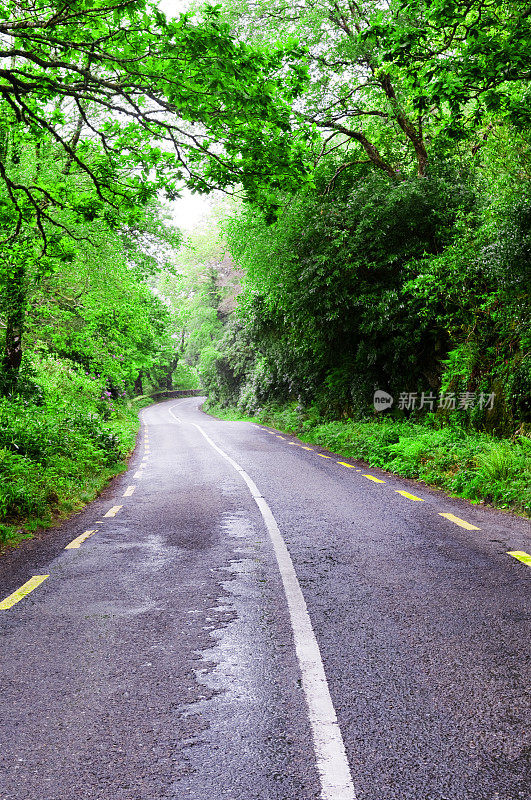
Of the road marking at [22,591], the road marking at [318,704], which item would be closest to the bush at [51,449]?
the road marking at [22,591]

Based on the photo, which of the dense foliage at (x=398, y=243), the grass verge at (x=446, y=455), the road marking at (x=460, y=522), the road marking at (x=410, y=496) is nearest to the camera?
the road marking at (x=460, y=522)

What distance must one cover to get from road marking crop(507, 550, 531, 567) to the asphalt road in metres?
0.12

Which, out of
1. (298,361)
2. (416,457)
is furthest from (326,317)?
(298,361)

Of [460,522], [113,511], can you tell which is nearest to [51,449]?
[113,511]

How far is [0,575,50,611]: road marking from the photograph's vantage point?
194 inches

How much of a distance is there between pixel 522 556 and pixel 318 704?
3.49 m

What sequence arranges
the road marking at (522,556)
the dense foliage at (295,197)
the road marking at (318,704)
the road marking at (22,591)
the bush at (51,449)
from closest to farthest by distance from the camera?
1. the road marking at (318,704)
2. the road marking at (22,591)
3. the road marking at (522,556)
4. the dense foliage at (295,197)
5. the bush at (51,449)

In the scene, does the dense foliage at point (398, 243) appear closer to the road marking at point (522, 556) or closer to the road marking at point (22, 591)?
the road marking at point (522, 556)

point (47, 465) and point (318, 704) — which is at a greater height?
point (47, 465)

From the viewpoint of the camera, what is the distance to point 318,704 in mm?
3270

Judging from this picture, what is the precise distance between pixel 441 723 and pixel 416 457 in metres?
9.03

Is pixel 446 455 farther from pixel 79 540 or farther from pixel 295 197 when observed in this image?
pixel 295 197

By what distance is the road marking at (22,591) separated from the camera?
16.2 feet

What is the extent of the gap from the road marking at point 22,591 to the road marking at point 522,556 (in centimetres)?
469
